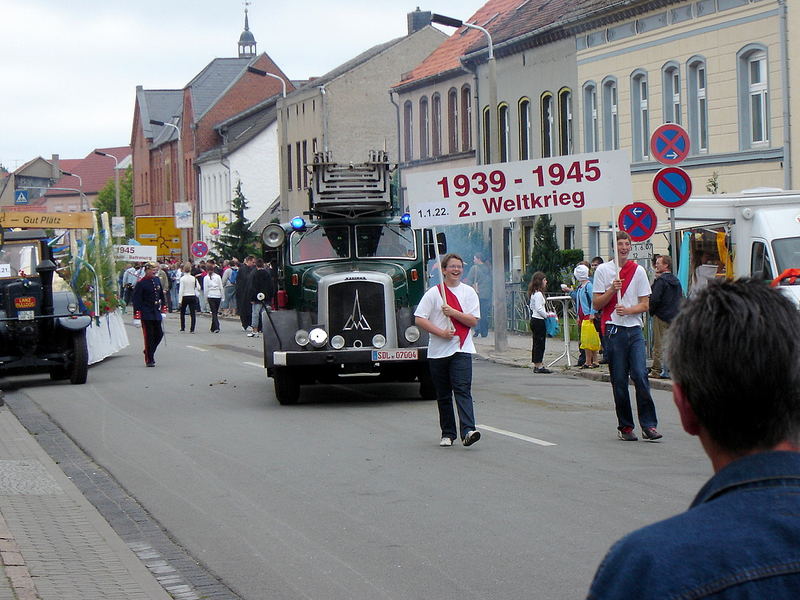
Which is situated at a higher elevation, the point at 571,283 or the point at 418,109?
the point at 418,109

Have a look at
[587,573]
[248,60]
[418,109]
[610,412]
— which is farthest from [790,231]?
[248,60]

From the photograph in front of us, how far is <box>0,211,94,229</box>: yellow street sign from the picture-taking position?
923 inches

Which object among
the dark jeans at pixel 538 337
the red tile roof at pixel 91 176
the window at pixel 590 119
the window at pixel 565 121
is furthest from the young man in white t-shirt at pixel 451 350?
the red tile roof at pixel 91 176

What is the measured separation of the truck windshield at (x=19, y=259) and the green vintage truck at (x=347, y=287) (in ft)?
17.3

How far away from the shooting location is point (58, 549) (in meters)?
7.89

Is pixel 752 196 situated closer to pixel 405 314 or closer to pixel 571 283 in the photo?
pixel 405 314

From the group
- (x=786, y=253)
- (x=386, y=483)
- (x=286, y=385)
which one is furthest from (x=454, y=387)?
(x=786, y=253)

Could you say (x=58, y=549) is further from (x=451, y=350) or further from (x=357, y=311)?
(x=357, y=311)

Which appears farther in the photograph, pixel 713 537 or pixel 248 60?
pixel 248 60

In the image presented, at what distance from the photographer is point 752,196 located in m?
20.4

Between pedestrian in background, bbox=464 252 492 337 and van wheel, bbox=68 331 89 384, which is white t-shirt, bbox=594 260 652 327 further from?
pedestrian in background, bbox=464 252 492 337

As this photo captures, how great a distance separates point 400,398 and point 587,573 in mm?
10406

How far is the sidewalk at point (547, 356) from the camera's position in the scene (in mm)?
19938

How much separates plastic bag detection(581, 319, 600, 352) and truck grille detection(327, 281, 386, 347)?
18.3ft
